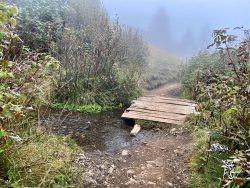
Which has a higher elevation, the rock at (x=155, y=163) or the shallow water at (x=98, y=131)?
the rock at (x=155, y=163)

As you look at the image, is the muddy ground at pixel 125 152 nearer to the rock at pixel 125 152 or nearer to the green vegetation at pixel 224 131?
the rock at pixel 125 152

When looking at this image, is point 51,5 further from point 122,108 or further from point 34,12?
point 122,108

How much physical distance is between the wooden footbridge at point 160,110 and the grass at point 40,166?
2.63 meters

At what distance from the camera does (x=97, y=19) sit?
9695mm

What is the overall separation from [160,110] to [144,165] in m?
2.63

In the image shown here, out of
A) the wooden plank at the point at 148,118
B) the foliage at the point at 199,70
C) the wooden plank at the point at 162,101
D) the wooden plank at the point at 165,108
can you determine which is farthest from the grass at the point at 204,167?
the foliage at the point at 199,70

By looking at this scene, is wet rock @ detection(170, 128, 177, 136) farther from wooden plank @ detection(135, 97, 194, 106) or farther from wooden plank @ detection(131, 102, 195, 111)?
wooden plank @ detection(135, 97, 194, 106)

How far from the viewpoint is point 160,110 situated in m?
7.19

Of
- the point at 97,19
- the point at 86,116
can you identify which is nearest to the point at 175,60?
the point at 97,19

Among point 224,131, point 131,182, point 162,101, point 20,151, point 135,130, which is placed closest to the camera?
point 20,151

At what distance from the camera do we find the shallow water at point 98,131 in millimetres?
5332

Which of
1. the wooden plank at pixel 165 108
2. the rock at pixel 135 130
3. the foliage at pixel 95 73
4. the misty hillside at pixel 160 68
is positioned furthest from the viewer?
the misty hillside at pixel 160 68

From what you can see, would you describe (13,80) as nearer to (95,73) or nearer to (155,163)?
(155,163)

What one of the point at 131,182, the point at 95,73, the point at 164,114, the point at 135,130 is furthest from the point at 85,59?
the point at 131,182
